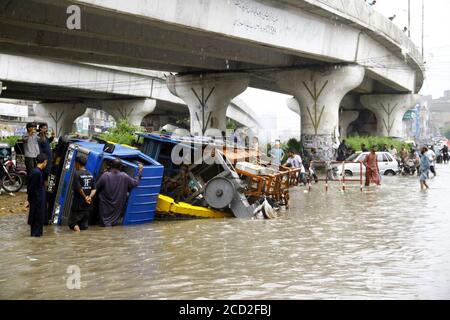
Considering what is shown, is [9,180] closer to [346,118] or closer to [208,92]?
[208,92]

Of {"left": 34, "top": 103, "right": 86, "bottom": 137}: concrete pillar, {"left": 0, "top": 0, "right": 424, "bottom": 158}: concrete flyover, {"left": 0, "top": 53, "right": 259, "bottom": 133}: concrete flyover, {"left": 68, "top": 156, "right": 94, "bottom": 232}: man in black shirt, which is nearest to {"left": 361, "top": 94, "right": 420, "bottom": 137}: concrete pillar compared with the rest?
{"left": 0, "top": 0, "right": 424, "bottom": 158}: concrete flyover

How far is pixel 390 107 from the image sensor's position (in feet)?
178

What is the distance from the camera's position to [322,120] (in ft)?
111

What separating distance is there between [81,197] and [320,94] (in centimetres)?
2333

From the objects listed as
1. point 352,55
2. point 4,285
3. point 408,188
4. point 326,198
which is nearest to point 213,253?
point 4,285

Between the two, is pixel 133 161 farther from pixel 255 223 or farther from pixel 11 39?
pixel 11 39

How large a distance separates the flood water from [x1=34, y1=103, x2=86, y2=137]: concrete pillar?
146 feet

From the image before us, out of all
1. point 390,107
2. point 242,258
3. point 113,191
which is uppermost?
point 390,107

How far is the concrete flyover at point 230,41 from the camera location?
19.6m

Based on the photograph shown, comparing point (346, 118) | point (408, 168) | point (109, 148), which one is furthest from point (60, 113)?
point (109, 148)

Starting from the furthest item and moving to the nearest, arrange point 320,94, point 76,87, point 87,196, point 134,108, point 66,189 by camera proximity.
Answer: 1. point 134,108
2. point 76,87
3. point 320,94
4. point 66,189
5. point 87,196

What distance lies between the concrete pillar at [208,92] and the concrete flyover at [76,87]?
785 cm

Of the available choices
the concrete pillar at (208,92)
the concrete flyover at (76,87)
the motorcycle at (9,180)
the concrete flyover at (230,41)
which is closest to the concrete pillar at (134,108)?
the concrete flyover at (76,87)
